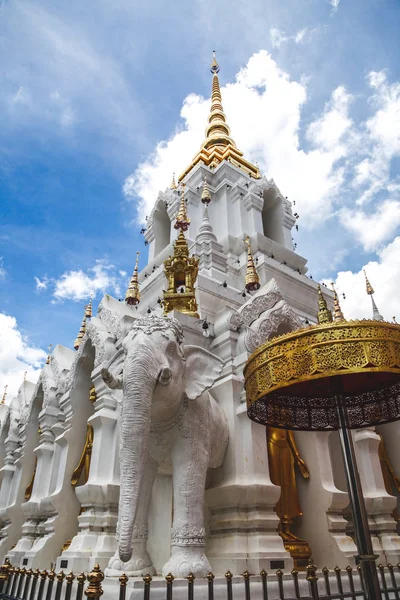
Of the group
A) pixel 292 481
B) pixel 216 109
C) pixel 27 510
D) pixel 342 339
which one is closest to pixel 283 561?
pixel 292 481

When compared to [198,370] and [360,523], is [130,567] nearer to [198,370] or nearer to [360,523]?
[198,370]

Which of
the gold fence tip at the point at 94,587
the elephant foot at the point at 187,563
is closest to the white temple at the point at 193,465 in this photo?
the elephant foot at the point at 187,563

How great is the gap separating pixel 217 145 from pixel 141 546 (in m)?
17.9

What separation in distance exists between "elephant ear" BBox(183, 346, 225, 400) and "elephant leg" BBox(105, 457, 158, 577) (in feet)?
3.18

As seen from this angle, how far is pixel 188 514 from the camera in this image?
448 centimetres

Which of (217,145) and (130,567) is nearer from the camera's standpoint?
(130,567)

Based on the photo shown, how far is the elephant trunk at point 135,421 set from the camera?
13.5 ft

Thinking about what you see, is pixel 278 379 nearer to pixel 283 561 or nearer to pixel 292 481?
pixel 283 561

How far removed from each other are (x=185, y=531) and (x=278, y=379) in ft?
6.05

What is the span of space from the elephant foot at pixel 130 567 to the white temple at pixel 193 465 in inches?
0.6

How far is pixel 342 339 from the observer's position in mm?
3789

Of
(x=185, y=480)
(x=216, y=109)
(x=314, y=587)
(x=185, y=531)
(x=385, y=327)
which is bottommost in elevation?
(x=314, y=587)

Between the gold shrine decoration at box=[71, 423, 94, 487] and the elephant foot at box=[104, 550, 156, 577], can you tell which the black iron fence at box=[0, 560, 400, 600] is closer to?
the elephant foot at box=[104, 550, 156, 577]

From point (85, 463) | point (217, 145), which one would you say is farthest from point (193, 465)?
point (217, 145)
